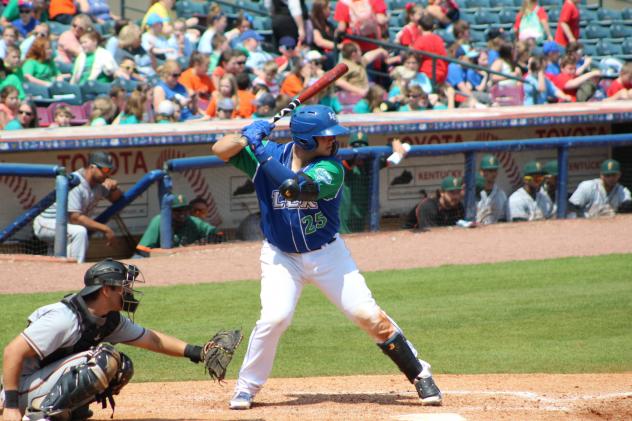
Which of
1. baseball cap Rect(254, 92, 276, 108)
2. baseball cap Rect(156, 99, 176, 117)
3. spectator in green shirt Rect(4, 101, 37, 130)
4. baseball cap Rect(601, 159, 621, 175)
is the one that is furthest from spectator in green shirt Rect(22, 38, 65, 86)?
baseball cap Rect(601, 159, 621, 175)

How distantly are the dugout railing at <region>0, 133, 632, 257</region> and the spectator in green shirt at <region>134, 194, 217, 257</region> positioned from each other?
0.30ft

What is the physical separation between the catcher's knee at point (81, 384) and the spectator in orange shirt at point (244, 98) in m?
7.93

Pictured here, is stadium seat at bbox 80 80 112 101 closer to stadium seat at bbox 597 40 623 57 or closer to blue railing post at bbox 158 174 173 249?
blue railing post at bbox 158 174 173 249

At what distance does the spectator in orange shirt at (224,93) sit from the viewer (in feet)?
40.1

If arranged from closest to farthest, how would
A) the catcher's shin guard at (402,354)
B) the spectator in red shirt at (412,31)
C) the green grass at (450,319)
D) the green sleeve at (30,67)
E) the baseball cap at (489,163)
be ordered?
the catcher's shin guard at (402,354), the green grass at (450,319), the baseball cap at (489,163), the green sleeve at (30,67), the spectator in red shirt at (412,31)

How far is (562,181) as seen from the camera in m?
12.2

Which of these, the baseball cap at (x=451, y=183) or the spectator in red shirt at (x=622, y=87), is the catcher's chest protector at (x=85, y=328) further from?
the spectator in red shirt at (x=622, y=87)

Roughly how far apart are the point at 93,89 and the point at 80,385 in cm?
795

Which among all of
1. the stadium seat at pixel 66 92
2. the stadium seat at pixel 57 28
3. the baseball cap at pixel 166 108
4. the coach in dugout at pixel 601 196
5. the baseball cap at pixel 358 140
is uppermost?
the stadium seat at pixel 57 28

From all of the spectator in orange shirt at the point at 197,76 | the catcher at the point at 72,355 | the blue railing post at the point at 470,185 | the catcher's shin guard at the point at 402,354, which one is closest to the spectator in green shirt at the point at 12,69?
the spectator in orange shirt at the point at 197,76

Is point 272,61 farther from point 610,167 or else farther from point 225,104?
point 610,167

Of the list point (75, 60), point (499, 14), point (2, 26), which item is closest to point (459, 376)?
point (75, 60)

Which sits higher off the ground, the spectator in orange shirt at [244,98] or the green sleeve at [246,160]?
the green sleeve at [246,160]

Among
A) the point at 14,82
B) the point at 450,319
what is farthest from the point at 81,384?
the point at 14,82
